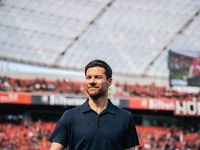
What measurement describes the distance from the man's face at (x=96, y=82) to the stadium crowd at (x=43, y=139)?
16278 mm

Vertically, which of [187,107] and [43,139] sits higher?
[187,107]

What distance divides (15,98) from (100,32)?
43.5 ft

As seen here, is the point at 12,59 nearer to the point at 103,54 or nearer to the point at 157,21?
the point at 103,54

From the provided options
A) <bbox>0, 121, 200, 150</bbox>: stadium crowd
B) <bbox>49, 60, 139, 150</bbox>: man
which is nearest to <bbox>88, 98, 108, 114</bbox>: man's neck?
<bbox>49, 60, 139, 150</bbox>: man

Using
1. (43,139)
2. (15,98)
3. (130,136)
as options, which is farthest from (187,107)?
(130,136)

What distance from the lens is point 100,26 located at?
102 feet

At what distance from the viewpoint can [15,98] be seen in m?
22.0

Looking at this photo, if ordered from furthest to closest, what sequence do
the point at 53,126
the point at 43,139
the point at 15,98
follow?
the point at 53,126 → the point at 15,98 → the point at 43,139

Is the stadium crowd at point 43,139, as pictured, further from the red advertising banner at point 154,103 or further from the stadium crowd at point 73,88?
the stadium crowd at point 73,88

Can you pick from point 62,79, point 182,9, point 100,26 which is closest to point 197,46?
point 182,9

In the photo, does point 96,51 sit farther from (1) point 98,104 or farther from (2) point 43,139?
(1) point 98,104

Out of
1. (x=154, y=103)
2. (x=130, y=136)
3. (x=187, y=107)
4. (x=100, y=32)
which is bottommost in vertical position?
(x=187, y=107)

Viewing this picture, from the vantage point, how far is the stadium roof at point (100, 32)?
90.4 feet

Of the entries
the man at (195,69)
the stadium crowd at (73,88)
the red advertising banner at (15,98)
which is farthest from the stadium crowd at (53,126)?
the man at (195,69)
